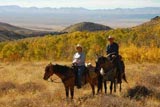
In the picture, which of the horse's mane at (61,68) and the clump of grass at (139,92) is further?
the clump of grass at (139,92)

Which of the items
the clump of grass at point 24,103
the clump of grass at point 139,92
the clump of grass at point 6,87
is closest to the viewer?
the clump of grass at point 24,103

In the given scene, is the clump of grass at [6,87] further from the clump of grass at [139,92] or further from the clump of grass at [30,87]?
the clump of grass at [139,92]

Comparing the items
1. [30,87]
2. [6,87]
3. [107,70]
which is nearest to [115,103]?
[107,70]

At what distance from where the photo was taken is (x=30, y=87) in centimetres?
1947

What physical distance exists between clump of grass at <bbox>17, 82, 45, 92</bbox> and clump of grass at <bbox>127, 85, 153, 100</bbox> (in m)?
4.36

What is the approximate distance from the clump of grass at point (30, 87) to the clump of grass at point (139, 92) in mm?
4361

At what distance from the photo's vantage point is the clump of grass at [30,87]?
751 inches

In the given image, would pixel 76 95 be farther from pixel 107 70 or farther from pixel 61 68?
pixel 61 68

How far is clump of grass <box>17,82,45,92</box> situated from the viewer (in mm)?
19078

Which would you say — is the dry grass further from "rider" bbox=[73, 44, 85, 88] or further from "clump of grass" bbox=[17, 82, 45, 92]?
"rider" bbox=[73, 44, 85, 88]

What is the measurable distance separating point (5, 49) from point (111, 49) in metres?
94.3

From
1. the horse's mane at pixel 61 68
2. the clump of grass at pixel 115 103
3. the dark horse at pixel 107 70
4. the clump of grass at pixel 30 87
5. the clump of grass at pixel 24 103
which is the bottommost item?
the clump of grass at pixel 30 87

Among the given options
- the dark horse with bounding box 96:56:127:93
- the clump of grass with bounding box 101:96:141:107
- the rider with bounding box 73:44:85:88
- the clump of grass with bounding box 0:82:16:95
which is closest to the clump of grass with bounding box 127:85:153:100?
the dark horse with bounding box 96:56:127:93

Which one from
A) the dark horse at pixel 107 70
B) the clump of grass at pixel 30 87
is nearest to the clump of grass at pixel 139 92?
the dark horse at pixel 107 70
